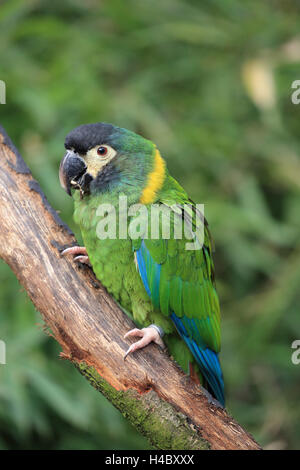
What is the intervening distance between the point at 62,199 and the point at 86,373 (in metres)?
1.65

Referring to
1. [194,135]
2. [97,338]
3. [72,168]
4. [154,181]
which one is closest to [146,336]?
[97,338]

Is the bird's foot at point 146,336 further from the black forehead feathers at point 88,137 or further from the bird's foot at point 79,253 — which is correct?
the black forehead feathers at point 88,137

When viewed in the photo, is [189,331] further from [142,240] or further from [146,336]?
[142,240]

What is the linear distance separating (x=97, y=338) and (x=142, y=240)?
1.39ft

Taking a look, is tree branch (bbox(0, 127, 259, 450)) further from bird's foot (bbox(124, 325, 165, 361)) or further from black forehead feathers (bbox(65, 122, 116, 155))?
black forehead feathers (bbox(65, 122, 116, 155))

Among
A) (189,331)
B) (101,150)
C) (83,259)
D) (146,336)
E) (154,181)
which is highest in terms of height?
(101,150)

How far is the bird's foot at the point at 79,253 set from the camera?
2012mm

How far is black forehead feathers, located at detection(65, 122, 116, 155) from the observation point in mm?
Result: 2123

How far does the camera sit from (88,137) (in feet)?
6.96

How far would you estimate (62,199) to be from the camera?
3.32 meters

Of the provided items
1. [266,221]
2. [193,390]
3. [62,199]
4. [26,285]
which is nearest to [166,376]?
[193,390]

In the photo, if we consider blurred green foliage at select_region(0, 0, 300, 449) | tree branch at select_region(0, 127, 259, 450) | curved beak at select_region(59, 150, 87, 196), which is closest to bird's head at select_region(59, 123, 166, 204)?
curved beak at select_region(59, 150, 87, 196)

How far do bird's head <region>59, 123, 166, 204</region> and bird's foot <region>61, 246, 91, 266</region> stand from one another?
0.86ft

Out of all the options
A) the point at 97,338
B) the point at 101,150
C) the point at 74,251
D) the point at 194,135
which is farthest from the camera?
the point at 194,135
